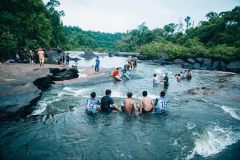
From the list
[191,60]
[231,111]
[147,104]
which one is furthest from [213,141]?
[191,60]

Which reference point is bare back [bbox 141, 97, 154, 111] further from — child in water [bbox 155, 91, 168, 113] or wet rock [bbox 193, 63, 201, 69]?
wet rock [bbox 193, 63, 201, 69]

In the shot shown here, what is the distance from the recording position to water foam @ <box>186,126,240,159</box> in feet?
27.1

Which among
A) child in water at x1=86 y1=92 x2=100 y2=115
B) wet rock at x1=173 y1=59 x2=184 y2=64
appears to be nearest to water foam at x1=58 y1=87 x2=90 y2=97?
child in water at x1=86 y1=92 x2=100 y2=115

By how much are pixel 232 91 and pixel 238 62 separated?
77.3 feet

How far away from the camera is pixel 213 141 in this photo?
29.8 feet

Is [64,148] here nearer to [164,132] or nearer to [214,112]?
[164,132]

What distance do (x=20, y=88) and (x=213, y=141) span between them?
38.4ft

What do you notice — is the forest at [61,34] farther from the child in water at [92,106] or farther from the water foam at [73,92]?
the child in water at [92,106]

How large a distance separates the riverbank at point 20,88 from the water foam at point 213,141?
28.2ft

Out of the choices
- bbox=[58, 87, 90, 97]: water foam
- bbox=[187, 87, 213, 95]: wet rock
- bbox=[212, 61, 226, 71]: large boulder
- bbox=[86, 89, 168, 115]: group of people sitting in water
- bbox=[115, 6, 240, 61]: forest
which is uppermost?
bbox=[115, 6, 240, 61]: forest

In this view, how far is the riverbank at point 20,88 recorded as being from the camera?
1113 cm

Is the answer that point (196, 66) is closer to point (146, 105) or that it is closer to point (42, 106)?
point (146, 105)

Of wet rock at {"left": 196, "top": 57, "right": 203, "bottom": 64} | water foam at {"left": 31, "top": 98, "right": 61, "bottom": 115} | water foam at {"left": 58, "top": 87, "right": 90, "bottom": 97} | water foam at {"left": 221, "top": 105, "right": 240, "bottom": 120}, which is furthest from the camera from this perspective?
wet rock at {"left": 196, "top": 57, "right": 203, "bottom": 64}

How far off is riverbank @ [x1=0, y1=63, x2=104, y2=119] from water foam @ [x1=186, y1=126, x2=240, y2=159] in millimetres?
Result: 8588
